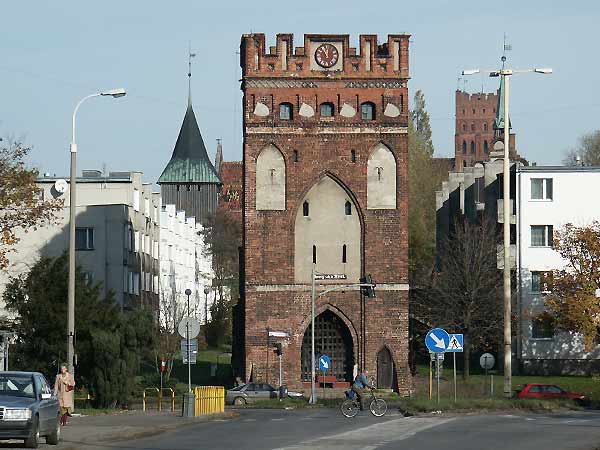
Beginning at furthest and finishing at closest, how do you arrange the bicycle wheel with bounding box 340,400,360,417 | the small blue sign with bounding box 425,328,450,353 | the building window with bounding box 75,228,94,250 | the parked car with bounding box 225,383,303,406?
the building window with bounding box 75,228,94,250
the parked car with bounding box 225,383,303,406
the small blue sign with bounding box 425,328,450,353
the bicycle wheel with bounding box 340,400,360,417

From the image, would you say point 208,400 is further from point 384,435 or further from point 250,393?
point 250,393

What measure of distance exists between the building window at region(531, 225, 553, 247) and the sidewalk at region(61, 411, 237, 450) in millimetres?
42247

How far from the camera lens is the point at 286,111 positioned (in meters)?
66.8

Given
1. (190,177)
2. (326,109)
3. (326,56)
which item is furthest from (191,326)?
(190,177)

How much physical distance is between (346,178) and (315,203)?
1.91 m

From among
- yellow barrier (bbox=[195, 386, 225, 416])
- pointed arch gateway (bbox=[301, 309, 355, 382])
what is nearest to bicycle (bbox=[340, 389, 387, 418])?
yellow barrier (bbox=[195, 386, 225, 416])

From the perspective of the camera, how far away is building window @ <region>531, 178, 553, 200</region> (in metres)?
Result: 78.6

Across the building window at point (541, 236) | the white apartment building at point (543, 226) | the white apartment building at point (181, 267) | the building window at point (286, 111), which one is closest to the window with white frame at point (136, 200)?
the white apartment building at point (181, 267)

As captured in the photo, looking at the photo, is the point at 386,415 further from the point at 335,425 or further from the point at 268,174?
the point at 268,174

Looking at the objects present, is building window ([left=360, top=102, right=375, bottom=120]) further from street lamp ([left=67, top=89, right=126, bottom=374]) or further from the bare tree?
street lamp ([left=67, top=89, right=126, bottom=374])

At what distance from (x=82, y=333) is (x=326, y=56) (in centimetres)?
2476

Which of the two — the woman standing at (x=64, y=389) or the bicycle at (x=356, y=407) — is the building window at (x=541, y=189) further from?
the woman standing at (x=64, y=389)

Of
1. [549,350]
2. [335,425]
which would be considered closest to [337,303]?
[549,350]

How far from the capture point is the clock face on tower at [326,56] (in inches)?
2628
